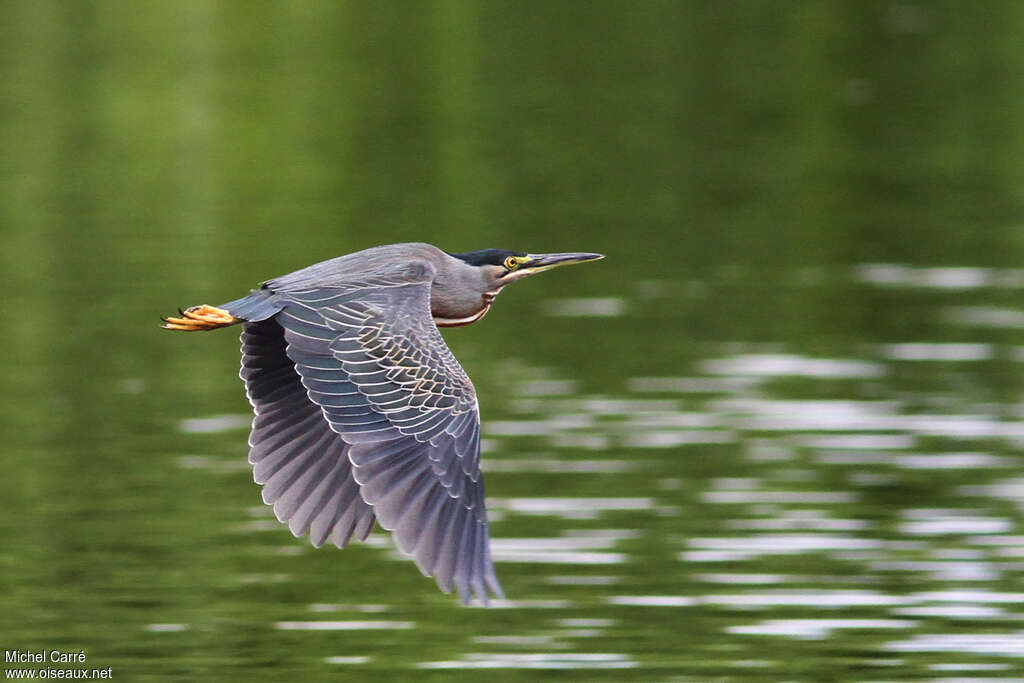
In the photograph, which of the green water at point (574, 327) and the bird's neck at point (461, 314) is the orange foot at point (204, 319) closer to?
the bird's neck at point (461, 314)

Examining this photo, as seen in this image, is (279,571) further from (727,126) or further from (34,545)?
(727,126)

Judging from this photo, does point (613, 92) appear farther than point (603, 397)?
Yes

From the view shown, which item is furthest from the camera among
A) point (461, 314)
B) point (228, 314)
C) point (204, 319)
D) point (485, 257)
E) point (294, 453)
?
point (485, 257)

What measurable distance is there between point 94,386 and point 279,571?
17.1ft

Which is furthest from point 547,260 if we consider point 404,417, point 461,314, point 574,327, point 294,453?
point 574,327

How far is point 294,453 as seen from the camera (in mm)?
9586

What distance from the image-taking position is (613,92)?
1325 inches

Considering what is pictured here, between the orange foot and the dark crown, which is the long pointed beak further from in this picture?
the orange foot

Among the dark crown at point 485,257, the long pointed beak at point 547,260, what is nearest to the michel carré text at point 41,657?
the dark crown at point 485,257

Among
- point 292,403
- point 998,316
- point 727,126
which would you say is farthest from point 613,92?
point 292,403

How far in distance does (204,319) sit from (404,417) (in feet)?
3.49

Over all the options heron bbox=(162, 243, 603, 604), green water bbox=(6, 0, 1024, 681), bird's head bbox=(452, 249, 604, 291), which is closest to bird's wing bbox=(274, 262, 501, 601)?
heron bbox=(162, 243, 603, 604)

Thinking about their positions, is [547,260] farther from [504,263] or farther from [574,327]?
[574,327]

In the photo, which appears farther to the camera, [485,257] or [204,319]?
[485,257]
